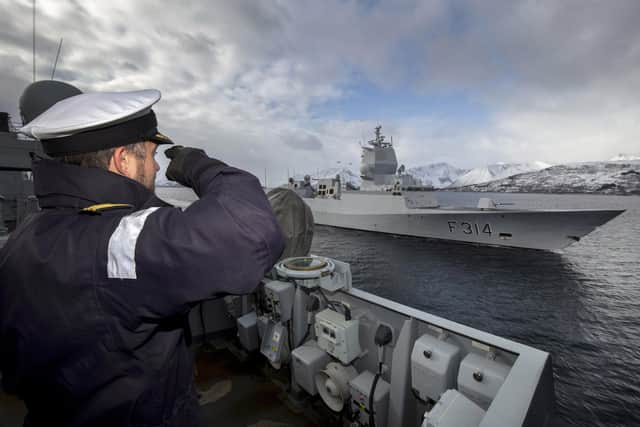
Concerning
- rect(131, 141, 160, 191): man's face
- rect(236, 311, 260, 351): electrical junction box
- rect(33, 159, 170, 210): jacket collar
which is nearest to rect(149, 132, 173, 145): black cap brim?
rect(131, 141, 160, 191): man's face

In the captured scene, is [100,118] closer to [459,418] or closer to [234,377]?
[459,418]

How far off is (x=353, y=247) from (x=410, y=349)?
17963 millimetres

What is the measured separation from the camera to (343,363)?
3139 mm

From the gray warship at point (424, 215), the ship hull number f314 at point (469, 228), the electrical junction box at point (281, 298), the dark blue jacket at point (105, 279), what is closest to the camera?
the dark blue jacket at point (105, 279)

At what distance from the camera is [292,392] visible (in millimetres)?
3428

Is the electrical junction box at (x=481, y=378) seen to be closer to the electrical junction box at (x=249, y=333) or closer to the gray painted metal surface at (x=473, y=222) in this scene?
the electrical junction box at (x=249, y=333)

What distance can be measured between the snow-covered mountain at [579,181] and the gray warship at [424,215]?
13443cm

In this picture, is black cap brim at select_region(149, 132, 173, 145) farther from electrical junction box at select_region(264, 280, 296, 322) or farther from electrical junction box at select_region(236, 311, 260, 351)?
electrical junction box at select_region(236, 311, 260, 351)

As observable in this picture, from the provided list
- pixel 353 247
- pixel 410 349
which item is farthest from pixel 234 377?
→ pixel 353 247

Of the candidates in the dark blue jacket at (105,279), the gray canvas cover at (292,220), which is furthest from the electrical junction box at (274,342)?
the dark blue jacket at (105,279)

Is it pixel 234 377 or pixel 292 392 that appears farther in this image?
pixel 234 377

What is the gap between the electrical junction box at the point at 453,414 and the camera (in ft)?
5.73

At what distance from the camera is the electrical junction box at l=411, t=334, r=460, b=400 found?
7.63 ft

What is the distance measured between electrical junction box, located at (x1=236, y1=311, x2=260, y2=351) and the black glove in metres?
3.40
